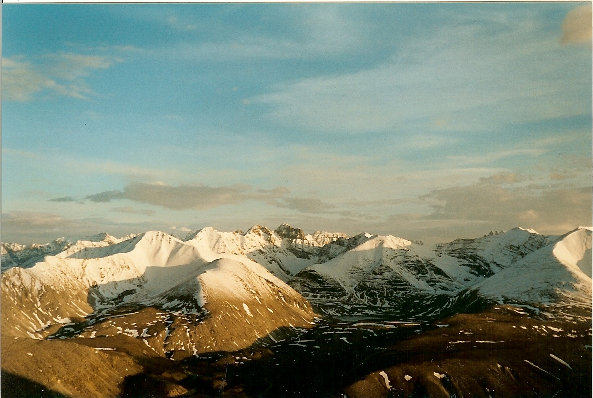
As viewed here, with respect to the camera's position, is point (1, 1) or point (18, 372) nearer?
point (1, 1)

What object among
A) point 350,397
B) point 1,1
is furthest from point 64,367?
point 1,1

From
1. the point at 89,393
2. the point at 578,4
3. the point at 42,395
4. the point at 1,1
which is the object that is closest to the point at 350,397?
the point at 89,393

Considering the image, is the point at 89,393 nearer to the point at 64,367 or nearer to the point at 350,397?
the point at 64,367

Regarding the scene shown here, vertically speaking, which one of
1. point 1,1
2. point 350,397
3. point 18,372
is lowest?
point 350,397

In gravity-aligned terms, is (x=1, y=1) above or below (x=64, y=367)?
above

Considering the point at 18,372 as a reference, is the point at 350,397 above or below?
below

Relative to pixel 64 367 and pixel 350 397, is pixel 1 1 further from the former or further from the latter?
pixel 350 397

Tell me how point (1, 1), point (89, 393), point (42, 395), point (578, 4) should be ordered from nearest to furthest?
point (1, 1), point (578, 4), point (42, 395), point (89, 393)

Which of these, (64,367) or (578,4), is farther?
(64,367)

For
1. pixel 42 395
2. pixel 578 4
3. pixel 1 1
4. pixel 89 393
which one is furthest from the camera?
pixel 89 393
